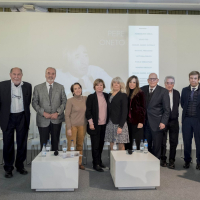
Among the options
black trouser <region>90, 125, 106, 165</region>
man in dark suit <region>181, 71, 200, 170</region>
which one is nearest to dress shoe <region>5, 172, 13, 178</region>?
black trouser <region>90, 125, 106, 165</region>

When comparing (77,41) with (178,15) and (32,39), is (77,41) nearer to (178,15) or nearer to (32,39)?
(32,39)

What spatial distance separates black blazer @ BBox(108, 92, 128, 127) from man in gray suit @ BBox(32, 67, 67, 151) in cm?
84

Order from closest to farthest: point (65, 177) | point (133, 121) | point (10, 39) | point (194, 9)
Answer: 1. point (65, 177)
2. point (133, 121)
3. point (10, 39)
4. point (194, 9)

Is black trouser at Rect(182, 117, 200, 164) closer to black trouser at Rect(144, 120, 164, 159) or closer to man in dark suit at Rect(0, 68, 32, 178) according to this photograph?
black trouser at Rect(144, 120, 164, 159)

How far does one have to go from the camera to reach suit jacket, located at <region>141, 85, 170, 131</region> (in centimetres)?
359

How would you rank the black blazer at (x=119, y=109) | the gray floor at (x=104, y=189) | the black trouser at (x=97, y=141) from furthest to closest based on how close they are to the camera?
the black trouser at (x=97, y=141) < the black blazer at (x=119, y=109) < the gray floor at (x=104, y=189)

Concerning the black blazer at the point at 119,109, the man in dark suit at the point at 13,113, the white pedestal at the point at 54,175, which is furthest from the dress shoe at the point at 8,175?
the black blazer at the point at 119,109

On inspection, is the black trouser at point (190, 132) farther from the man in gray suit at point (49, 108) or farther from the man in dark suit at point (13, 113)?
the man in dark suit at point (13, 113)

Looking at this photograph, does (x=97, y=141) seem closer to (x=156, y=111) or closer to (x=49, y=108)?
(x=49, y=108)

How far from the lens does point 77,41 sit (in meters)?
5.31

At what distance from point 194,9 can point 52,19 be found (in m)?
3.64

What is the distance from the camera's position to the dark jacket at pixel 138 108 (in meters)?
3.52

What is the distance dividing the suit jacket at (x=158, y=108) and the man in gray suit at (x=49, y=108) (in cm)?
149

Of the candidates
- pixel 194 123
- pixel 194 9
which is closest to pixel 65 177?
pixel 194 123
